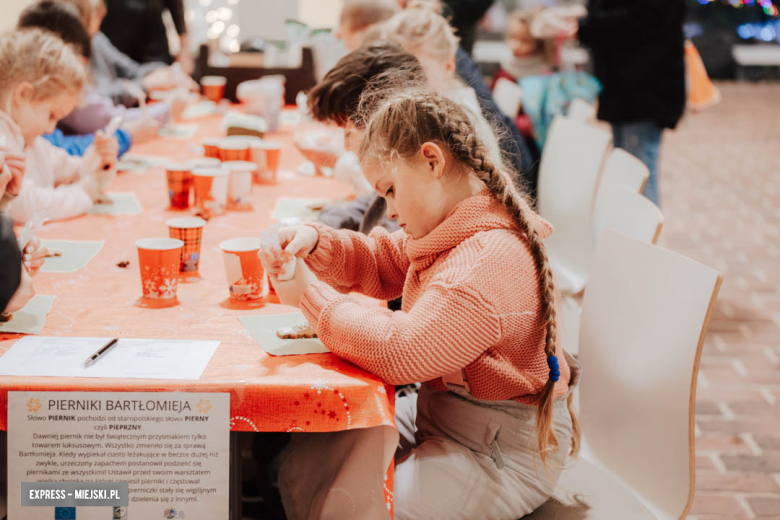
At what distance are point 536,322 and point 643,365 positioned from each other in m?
0.30

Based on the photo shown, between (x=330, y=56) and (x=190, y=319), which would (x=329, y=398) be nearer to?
(x=190, y=319)

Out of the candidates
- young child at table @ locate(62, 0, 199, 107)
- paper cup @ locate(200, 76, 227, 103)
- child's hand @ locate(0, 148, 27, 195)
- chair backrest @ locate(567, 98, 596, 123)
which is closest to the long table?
child's hand @ locate(0, 148, 27, 195)

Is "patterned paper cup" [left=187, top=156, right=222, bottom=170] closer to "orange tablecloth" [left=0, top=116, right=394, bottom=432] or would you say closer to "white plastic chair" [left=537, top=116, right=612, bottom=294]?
"orange tablecloth" [left=0, top=116, right=394, bottom=432]

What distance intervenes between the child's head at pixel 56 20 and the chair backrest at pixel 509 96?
7.21ft

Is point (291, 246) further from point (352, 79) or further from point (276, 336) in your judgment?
point (352, 79)

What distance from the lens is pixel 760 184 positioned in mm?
6875

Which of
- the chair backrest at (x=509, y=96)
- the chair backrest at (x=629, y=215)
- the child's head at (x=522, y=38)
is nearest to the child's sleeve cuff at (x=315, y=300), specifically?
the chair backrest at (x=629, y=215)

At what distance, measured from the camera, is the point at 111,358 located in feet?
4.09

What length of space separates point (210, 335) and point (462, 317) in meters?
0.47

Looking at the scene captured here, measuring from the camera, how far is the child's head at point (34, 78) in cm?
198

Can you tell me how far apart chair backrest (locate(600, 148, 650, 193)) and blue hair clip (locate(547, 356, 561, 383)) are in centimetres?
92

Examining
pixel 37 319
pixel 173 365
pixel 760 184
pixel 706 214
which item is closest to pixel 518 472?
pixel 173 365

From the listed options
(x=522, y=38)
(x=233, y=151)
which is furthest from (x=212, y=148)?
(x=522, y=38)

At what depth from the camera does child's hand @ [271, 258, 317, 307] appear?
1.45 metres
